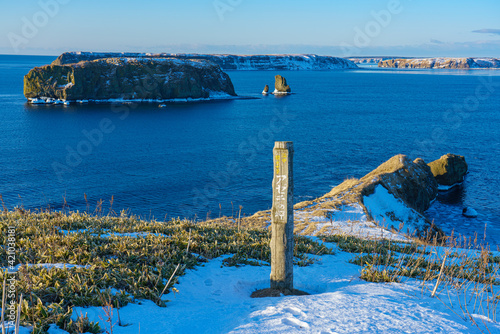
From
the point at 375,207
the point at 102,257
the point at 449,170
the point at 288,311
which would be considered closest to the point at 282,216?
the point at 288,311

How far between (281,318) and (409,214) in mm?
26365

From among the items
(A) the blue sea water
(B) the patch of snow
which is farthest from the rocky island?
(B) the patch of snow

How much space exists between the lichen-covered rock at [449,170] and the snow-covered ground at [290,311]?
4272cm

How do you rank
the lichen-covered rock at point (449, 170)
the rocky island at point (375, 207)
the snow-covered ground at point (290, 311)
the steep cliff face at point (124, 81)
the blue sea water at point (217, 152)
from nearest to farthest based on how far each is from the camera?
1. the snow-covered ground at point (290, 311)
2. the rocky island at point (375, 207)
3. the blue sea water at point (217, 152)
4. the lichen-covered rock at point (449, 170)
5. the steep cliff face at point (124, 81)

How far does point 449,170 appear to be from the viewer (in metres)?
45.3

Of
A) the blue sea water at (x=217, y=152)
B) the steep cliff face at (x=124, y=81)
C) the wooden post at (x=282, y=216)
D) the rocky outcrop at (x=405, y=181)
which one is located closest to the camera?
the wooden post at (x=282, y=216)

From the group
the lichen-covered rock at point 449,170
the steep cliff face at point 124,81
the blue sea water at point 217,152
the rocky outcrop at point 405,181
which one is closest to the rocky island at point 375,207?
the rocky outcrop at point 405,181

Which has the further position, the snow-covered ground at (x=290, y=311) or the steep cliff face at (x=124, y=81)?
the steep cliff face at (x=124, y=81)

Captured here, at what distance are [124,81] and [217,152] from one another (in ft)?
275

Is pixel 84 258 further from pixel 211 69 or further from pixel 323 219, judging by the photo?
pixel 211 69

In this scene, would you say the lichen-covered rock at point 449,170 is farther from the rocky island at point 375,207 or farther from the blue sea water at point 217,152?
the rocky island at point 375,207

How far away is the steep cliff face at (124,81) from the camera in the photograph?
121 m

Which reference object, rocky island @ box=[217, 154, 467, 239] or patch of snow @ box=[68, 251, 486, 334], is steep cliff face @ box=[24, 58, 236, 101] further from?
patch of snow @ box=[68, 251, 486, 334]

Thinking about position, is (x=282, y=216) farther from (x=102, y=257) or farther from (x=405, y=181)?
(x=405, y=181)
